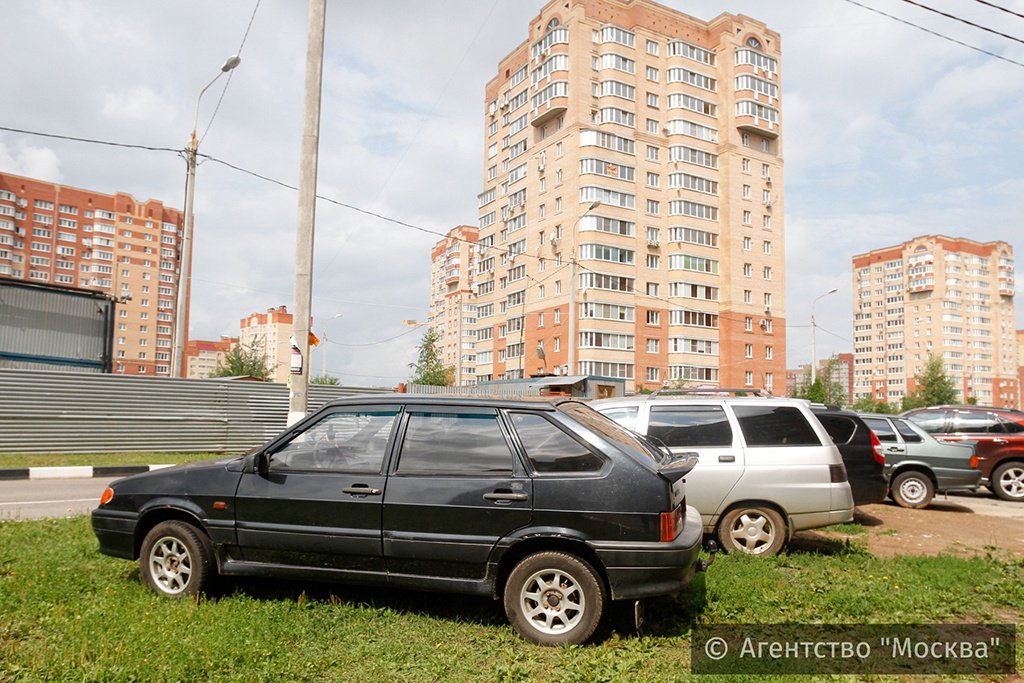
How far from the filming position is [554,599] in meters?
4.22

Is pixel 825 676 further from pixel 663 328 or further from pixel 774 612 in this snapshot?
pixel 663 328

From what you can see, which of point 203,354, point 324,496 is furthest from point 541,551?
point 203,354

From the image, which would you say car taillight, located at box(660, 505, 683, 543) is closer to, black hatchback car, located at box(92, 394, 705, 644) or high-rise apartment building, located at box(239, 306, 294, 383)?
black hatchback car, located at box(92, 394, 705, 644)

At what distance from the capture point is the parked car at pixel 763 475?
260 inches

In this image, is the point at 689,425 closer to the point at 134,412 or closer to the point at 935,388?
the point at 134,412

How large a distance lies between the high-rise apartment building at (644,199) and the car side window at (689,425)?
45128 mm

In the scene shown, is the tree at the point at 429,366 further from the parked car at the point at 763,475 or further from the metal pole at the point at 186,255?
the parked car at the point at 763,475

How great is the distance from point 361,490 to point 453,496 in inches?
26.4

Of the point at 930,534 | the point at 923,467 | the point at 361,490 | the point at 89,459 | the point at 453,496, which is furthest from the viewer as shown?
the point at 89,459

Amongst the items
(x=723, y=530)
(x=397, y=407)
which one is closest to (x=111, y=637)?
(x=397, y=407)

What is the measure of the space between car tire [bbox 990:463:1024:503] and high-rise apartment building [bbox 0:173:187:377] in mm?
108543

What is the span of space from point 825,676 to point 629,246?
53.2 meters

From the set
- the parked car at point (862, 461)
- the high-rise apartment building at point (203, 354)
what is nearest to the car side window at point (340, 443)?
the parked car at point (862, 461)

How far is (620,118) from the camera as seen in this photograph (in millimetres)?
55906
